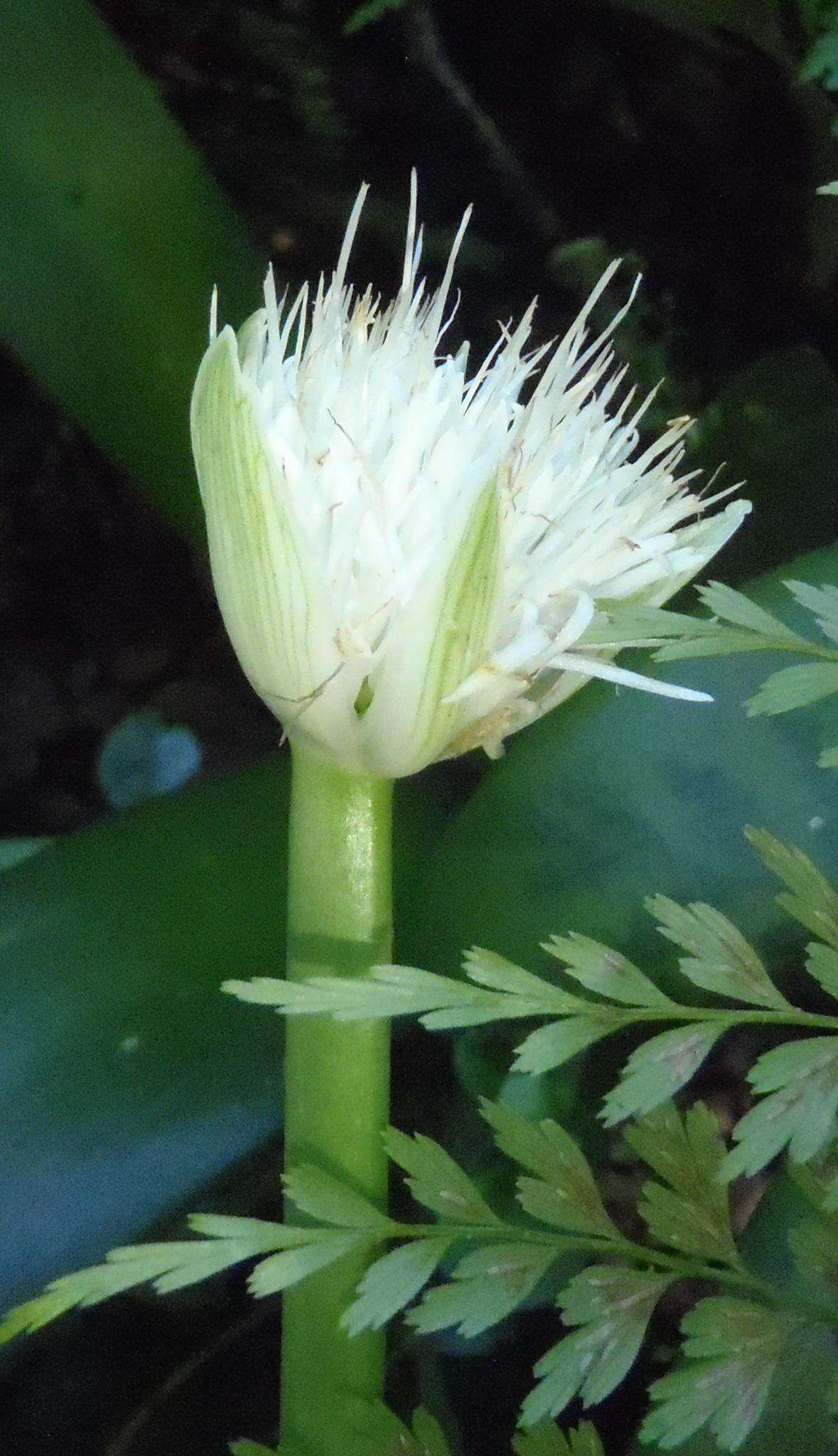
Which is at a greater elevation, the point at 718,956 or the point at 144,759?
the point at 718,956

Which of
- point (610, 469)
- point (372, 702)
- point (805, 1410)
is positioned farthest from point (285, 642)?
point (805, 1410)

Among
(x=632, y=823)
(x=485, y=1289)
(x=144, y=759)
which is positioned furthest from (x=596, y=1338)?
(x=144, y=759)

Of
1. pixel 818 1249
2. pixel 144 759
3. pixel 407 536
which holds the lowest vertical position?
pixel 144 759

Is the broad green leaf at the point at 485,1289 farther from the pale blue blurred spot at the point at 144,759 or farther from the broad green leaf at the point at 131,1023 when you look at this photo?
the pale blue blurred spot at the point at 144,759

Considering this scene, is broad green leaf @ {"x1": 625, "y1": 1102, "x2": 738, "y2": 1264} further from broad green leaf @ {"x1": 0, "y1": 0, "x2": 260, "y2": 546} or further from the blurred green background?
broad green leaf @ {"x1": 0, "y1": 0, "x2": 260, "y2": 546}

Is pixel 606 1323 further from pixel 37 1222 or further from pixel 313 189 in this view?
pixel 313 189

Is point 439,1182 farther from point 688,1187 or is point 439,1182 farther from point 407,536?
point 407,536
